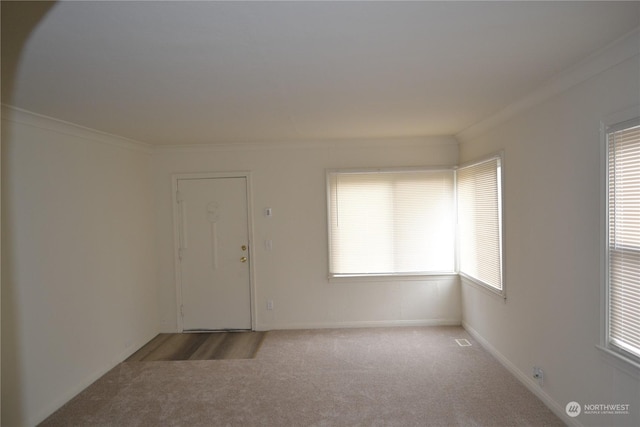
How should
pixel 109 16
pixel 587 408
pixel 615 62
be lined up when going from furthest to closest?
pixel 587 408, pixel 615 62, pixel 109 16

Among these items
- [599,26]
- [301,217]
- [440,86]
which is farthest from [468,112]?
[301,217]

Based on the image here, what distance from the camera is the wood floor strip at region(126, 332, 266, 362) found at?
13.2ft

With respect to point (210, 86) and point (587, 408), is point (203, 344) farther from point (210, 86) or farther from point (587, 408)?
point (587, 408)

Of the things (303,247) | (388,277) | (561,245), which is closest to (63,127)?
(303,247)

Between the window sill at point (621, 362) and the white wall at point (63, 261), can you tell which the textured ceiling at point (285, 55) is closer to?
the white wall at point (63, 261)

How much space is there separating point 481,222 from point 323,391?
2.36 meters

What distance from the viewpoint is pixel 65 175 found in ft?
10.6

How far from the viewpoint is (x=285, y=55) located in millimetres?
1986

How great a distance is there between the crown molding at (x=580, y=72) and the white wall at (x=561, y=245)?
0.09 feet

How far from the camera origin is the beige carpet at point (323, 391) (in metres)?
2.77

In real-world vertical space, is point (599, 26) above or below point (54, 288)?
above

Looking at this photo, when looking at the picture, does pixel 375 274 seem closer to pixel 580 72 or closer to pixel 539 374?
pixel 539 374

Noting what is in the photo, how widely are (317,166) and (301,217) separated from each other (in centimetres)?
69

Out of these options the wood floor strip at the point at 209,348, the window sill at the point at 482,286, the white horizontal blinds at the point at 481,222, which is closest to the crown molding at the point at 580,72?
the white horizontal blinds at the point at 481,222
